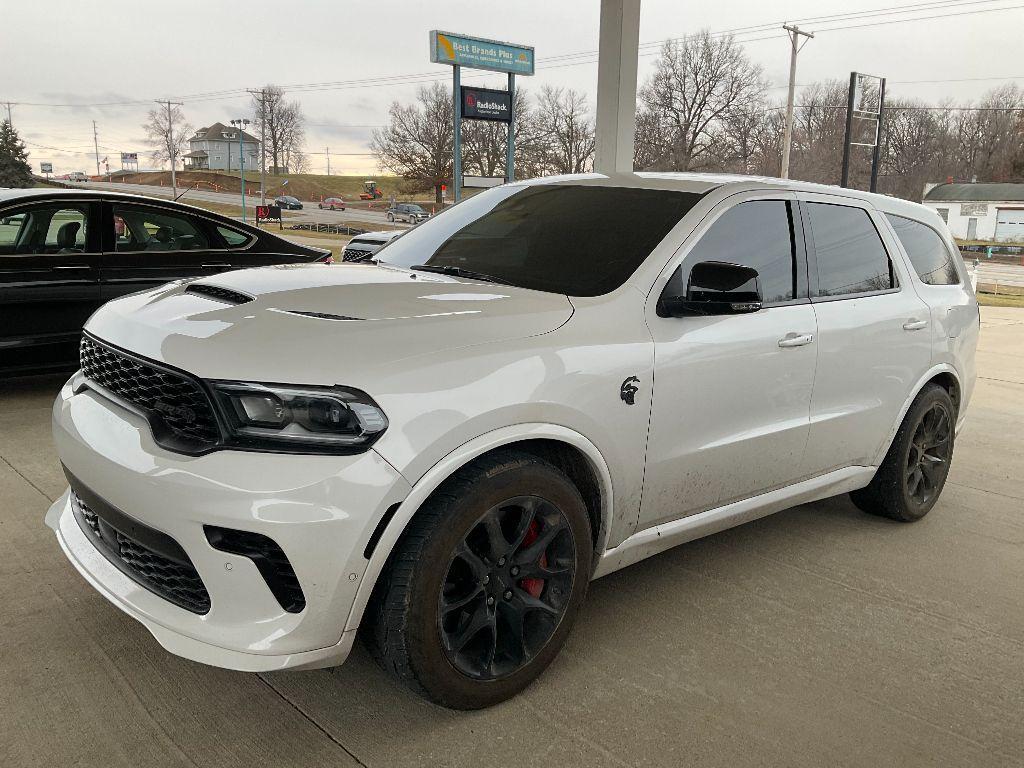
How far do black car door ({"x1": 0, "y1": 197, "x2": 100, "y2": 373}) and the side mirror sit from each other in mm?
4721

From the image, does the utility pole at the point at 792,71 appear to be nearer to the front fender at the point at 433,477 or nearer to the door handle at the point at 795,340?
the door handle at the point at 795,340

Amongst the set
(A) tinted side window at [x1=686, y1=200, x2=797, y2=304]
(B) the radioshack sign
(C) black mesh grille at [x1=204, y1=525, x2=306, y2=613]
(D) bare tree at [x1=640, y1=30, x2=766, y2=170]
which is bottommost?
(C) black mesh grille at [x1=204, y1=525, x2=306, y2=613]

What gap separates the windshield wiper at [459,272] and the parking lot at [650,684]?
1.31 metres

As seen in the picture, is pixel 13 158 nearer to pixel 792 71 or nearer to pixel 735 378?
pixel 792 71

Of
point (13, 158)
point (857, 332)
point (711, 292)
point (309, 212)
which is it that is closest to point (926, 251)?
point (857, 332)

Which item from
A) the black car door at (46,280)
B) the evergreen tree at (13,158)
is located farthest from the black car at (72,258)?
the evergreen tree at (13,158)

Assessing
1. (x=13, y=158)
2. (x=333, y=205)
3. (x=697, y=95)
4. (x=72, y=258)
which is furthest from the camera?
(x=333, y=205)

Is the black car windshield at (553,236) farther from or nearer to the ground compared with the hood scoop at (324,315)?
farther from the ground

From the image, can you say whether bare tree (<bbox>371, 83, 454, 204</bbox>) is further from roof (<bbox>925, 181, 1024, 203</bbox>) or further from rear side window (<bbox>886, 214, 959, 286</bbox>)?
rear side window (<bbox>886, 214, 959, 286</bbox>)

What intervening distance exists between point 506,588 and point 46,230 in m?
5.03

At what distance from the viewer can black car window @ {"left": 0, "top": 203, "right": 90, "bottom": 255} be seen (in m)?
5.81

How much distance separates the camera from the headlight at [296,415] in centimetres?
211

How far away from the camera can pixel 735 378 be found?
3.09 meters

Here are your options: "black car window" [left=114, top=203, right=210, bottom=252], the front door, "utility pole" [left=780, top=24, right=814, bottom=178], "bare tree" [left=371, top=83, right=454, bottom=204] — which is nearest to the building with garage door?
"utility pole" [left=780, top=24, right=814, bottom=178]
